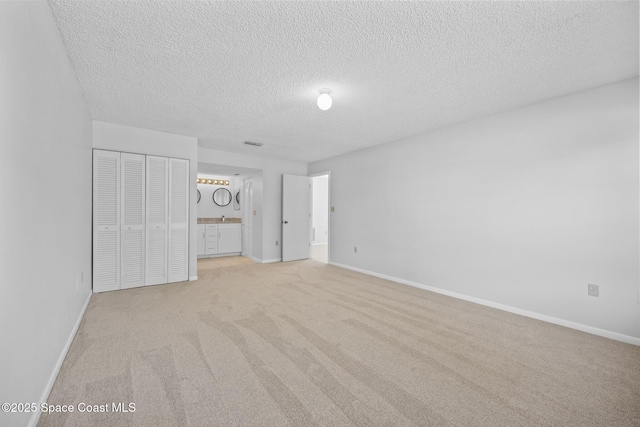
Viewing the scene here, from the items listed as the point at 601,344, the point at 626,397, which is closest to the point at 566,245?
the point at 601,344

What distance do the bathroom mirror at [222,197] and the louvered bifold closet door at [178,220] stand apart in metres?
3.26

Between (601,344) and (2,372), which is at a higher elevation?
(2,372)

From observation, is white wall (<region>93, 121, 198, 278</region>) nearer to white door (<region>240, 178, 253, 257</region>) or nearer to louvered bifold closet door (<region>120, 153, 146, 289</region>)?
louvered bifold closet door (<region>120, 153, 146, 289</region>)

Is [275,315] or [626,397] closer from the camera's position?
[626,397]

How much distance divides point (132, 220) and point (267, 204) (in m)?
2.69

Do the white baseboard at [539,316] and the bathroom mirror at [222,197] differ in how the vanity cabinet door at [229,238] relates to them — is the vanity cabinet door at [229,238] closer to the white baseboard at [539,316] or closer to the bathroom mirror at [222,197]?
the bathroom mirror at [222,197]

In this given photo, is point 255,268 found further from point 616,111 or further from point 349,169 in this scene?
point 616,111

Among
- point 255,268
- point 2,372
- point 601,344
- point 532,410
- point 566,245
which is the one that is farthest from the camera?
point 255,268

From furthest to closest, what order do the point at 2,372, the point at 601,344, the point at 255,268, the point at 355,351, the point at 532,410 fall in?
the point at 255,268, the point at 601,344, the point at 355,351, the point at 532,410, the point at 2,372

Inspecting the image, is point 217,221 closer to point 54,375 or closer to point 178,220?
point 178,220

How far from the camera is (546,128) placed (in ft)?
9.65

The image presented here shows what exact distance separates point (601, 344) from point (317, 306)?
2.69 m

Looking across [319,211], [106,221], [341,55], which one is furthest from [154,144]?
[319,211]

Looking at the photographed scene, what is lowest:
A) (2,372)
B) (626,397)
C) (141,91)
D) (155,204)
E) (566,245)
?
(626,397)
